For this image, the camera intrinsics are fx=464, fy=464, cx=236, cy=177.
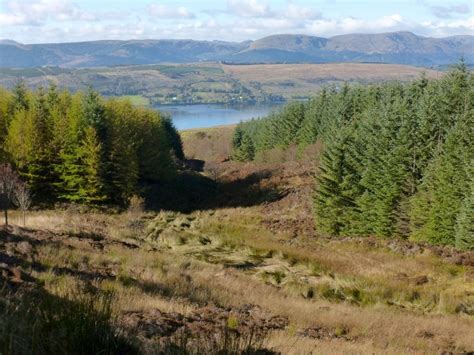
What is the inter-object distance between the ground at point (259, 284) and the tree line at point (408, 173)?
3.90 m

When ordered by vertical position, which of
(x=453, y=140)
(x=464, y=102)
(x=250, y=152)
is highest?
(x=464, y=102)

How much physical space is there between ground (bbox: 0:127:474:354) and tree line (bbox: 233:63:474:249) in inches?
154

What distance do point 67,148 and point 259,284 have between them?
105 feet

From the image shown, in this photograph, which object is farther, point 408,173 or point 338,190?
point 338,190

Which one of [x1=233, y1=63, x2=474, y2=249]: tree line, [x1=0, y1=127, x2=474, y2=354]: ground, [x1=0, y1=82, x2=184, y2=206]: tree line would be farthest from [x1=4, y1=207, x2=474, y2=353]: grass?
[x1=0, y1=82, x2=184, y2=206]: tree line

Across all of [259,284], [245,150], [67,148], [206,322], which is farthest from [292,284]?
[245,150]

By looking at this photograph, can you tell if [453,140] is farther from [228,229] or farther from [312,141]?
[312,141]

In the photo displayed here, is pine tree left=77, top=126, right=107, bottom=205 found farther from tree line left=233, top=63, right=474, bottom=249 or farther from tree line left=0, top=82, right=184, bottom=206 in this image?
tree line left=233, top=63, right=474, bottom=249

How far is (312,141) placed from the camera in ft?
255

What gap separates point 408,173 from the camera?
34844mm

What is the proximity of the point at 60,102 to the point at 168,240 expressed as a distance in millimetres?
26244

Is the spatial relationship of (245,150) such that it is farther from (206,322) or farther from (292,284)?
(206,322)

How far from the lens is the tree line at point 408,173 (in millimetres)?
30078

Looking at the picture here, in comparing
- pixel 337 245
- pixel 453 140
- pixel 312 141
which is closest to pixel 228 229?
pixel 337 245
